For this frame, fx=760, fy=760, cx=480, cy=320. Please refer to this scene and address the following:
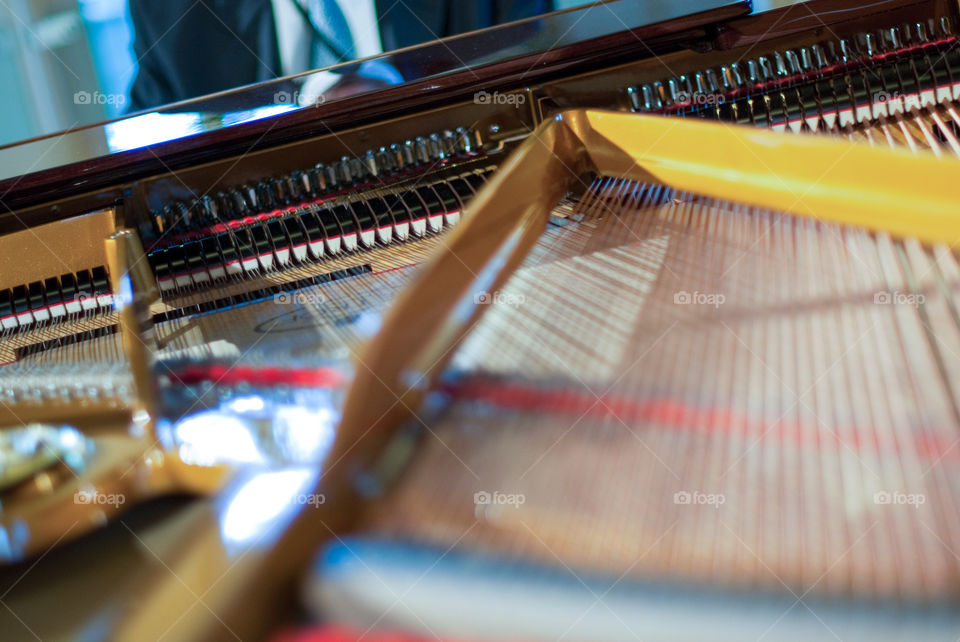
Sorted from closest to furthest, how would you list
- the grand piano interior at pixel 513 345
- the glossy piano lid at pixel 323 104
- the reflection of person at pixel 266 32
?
the grand piano interior at pixel 513 345, the glossy piano lid at pixel 323 104, the reflection of person at pixel 266 32

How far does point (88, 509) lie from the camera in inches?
40.0

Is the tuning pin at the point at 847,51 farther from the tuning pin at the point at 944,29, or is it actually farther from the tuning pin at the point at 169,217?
the tuning pin at the point at 169,217

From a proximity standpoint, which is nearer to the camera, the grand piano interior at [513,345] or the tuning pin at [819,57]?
the grand piano interior at [513,345]

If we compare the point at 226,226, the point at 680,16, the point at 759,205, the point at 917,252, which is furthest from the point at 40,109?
the point at 917,252

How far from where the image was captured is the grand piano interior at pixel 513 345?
0.66 meters

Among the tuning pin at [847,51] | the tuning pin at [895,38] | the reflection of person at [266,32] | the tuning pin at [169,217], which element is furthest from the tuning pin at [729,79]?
the reflection of person at [266,32]

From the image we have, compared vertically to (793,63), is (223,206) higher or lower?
lower

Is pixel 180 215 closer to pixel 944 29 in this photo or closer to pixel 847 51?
pixel 847 51

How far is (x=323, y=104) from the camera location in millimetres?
1507

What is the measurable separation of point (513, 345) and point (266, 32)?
13.0 ft

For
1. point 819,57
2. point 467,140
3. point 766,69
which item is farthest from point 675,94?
point 467,140

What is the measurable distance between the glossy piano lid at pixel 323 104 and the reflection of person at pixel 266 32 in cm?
276

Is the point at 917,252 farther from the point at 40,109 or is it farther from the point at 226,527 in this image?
the point at 40,109

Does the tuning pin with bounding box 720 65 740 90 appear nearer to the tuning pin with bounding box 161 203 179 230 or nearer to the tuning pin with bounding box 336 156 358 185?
the tuning pin with bounding box 336 156 358 185
